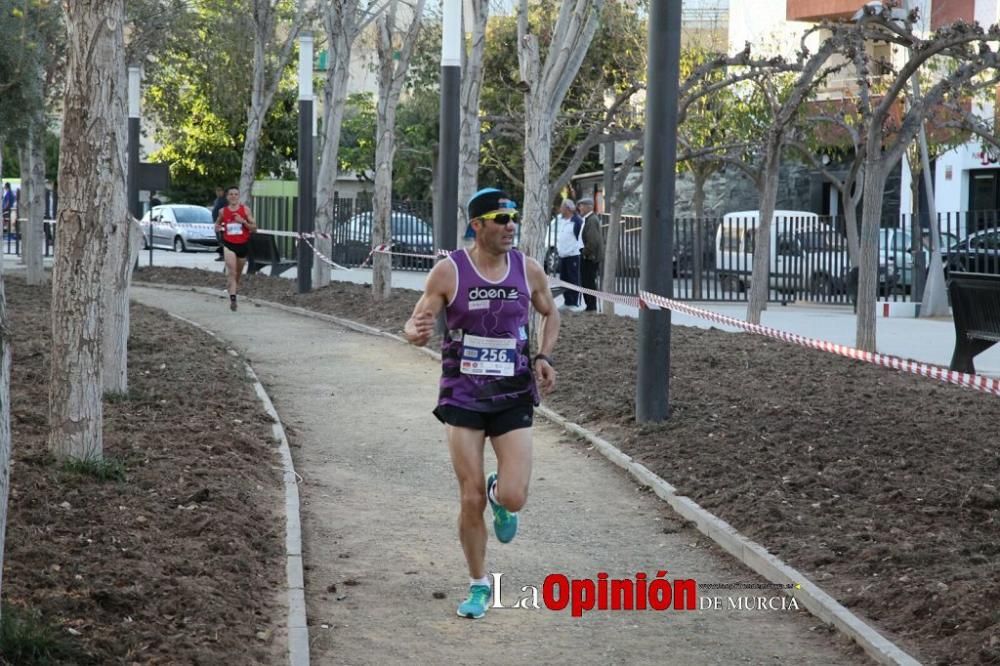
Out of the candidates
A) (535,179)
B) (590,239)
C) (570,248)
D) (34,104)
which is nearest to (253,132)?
(34,104)

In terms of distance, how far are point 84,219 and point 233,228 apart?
1319 centimetres

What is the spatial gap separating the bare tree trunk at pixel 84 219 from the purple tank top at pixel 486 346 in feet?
8.96

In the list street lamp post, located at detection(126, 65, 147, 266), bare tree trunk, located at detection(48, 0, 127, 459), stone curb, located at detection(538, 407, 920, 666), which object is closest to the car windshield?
street lamp post, located at detection(126, 65, 147, 266)

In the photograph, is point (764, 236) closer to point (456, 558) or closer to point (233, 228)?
point (233, 228)

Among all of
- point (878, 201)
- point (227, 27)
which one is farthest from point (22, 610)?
point (227, 27)

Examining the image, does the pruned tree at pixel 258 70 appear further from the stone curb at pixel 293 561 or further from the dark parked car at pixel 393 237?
the stone curb at pixel 293 561

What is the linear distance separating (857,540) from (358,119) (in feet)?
167

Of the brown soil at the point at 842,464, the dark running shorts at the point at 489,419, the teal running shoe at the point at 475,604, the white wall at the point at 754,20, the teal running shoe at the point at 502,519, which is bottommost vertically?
the teal running shoe at the point at 475,604

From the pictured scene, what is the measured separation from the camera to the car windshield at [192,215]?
158 feet

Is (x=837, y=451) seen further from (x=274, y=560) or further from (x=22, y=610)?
(x=22, y=610)

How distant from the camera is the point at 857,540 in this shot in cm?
754

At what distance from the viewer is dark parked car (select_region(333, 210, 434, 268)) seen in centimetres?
3531

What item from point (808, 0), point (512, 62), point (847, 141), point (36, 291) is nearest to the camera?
point (36, 291)

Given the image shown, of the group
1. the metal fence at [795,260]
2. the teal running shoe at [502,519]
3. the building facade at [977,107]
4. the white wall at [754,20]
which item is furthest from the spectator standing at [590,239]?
the white wall at [754,20]
